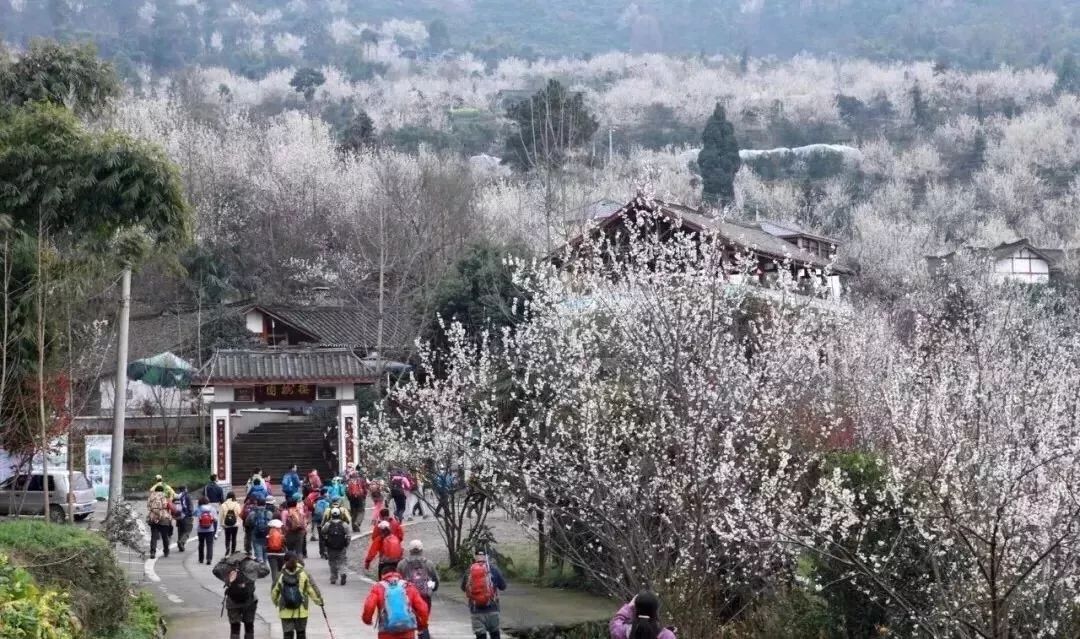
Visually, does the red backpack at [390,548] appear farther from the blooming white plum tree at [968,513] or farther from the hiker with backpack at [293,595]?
the blooming white plum tree at [968,513]

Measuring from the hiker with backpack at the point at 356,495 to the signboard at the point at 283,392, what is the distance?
8171 mm

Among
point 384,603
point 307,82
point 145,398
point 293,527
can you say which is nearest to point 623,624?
point 384,603

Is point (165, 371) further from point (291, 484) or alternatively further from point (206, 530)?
point (206, 530)

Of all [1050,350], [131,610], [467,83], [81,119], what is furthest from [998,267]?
[467,83]

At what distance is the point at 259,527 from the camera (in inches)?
837

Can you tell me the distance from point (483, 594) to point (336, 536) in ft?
19.0

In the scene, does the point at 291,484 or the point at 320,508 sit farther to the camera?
the point at 291,484

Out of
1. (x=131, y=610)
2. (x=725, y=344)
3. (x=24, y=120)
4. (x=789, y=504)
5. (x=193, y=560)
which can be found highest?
(x=24, y=120)

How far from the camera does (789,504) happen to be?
49.3 feet

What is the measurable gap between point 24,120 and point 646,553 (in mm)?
11840

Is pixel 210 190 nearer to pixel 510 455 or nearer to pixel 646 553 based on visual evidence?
pixel 510 455

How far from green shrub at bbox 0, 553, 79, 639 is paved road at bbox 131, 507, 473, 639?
4.36 meters

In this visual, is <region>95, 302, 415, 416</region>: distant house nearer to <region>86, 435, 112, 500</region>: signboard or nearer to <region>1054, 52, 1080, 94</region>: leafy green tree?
<region>86, 435, 112, 500</region>: signboard

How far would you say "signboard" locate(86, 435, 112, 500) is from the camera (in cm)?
3369
